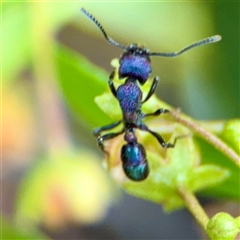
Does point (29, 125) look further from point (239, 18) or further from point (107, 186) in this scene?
point (239, 18)

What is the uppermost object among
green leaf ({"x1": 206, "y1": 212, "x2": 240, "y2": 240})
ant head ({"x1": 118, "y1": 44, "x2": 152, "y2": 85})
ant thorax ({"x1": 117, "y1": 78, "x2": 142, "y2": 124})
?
ant head ({"x1": 118, "y1": 44, "x2": 152, "y2": 85})

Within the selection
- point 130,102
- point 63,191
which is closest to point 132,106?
point 130,102

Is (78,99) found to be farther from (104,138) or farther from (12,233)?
(12,233)

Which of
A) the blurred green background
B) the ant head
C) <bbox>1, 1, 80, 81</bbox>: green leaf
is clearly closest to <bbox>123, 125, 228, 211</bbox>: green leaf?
the ant head

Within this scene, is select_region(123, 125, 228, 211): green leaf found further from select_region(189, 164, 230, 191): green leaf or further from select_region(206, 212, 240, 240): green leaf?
select_region(206, 212, 240, 240): green leaf

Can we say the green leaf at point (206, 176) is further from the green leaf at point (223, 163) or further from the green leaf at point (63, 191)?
the green leaf at point (63, 191)

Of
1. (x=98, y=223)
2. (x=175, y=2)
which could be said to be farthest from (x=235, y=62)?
(x=98, y=223)

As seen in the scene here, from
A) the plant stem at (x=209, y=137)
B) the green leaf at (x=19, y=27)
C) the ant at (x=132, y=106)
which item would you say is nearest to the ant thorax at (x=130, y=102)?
the ant at (x=132, y=106)
